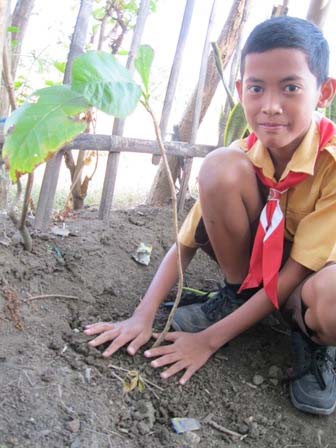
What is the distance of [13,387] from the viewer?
114cm

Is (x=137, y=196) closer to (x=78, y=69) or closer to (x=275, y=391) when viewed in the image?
(x=275, y=391)

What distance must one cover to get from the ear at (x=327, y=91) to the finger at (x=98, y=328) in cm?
81

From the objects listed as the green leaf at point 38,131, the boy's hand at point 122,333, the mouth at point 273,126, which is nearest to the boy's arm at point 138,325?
the boy's hand at point 122,333

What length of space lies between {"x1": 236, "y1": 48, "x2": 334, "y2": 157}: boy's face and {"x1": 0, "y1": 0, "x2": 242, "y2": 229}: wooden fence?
26.4 inches

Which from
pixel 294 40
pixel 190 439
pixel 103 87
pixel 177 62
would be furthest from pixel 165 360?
pixel 177 62

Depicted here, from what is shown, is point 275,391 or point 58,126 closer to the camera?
point 58,126

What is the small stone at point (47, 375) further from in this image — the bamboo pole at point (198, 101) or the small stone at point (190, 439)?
the bamboo pole at point (198, 101)

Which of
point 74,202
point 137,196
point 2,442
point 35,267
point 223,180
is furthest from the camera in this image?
point 137,196

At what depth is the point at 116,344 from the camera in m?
1.41

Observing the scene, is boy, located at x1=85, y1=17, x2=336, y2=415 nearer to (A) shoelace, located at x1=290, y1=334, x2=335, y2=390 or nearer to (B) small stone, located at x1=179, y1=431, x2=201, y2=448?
(A) shoelace, located at x1=290, y1=334, x2=335, y2=390

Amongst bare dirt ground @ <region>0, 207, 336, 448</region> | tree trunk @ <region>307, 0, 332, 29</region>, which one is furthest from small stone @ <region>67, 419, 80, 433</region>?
Answer: tree trunk @ <region>307, 0, 332, 29</region>

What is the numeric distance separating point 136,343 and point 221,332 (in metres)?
0.22

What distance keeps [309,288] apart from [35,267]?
0.79 metres

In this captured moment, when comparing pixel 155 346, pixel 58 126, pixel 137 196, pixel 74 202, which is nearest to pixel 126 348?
pixel 155 346
